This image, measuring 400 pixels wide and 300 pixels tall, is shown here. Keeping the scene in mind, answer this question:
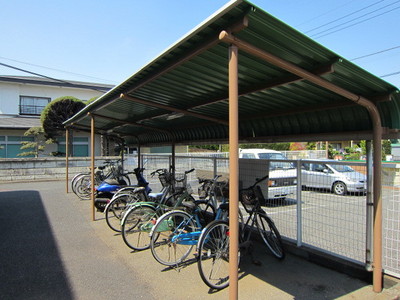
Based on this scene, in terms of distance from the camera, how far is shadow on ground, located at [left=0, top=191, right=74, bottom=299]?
9.75 feet

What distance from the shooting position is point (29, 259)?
3.80 m

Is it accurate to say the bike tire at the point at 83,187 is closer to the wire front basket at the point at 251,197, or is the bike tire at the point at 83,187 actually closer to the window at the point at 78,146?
the wire front basket at the point at 251,197

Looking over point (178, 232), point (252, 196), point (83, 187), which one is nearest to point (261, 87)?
point (252, 196)

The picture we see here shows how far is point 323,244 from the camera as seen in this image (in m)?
4.34

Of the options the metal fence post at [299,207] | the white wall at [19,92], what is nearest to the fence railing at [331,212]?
the metal fence post at [299,207]

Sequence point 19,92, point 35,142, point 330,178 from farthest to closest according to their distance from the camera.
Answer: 1. point 19,92
2. point 35,142
3. point 330,178

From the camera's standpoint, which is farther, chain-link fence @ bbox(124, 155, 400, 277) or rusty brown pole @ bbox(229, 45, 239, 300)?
chain-link fence @ bbox(124, 155, 400, 277)

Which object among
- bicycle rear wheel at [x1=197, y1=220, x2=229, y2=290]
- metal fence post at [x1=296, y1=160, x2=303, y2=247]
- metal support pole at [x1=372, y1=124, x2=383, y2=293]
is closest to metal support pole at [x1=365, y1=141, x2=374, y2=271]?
metal support pole at [x1=372, y1=124, x2=383, y2=293]

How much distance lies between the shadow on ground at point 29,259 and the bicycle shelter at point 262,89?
2207 mm

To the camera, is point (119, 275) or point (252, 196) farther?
point (252, 196)

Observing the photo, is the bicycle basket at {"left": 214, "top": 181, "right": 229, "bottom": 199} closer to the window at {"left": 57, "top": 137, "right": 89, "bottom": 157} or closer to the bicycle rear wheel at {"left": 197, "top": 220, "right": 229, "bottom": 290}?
the bicycle rear wheel at {"left": 197, "top": 220, "right": 229, "bottom": 290}

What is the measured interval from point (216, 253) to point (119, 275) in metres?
1.21

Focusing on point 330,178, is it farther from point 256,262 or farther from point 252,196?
point 256,262

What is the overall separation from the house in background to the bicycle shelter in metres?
15.1
